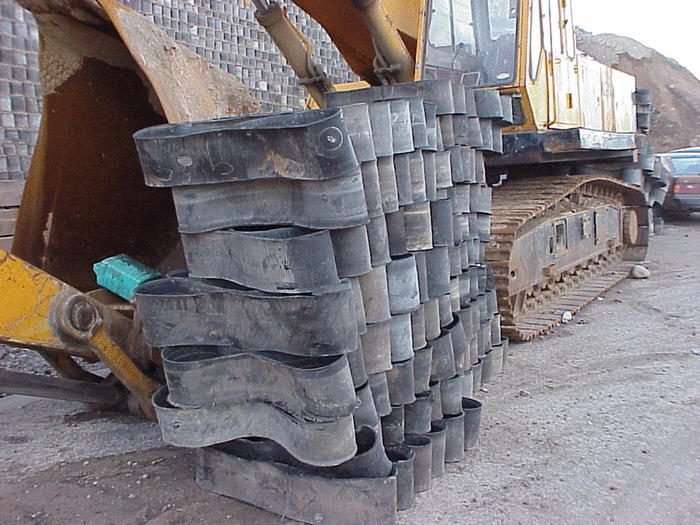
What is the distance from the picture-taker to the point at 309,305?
73.5 inches

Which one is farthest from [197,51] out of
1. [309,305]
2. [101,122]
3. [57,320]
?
[309,305]

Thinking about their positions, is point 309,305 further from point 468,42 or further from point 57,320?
point 468,42

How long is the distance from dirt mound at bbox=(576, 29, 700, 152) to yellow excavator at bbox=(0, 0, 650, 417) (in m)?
19.3

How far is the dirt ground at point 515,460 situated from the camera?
2309 mm

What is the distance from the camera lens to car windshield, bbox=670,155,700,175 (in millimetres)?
11781

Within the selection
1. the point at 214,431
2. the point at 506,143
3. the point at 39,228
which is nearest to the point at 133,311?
the point at 39,228

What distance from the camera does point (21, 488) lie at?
2.45m

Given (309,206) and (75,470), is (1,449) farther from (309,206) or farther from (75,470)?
(309,206)

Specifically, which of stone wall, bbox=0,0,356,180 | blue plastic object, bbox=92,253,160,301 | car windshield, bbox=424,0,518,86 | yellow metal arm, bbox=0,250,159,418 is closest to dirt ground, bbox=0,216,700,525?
yellow metal arm, bbox=0,250,159,418

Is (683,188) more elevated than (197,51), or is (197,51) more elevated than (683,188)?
(197,51)

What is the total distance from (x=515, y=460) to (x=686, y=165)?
1102 centimetres

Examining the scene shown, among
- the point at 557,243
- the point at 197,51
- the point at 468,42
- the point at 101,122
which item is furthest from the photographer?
the point at 197,51

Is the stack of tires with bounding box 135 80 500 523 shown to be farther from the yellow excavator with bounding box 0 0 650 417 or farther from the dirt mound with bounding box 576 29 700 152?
the dirt mound with bounding box 576 29 700 152

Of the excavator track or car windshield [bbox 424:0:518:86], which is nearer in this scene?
the excavator track
